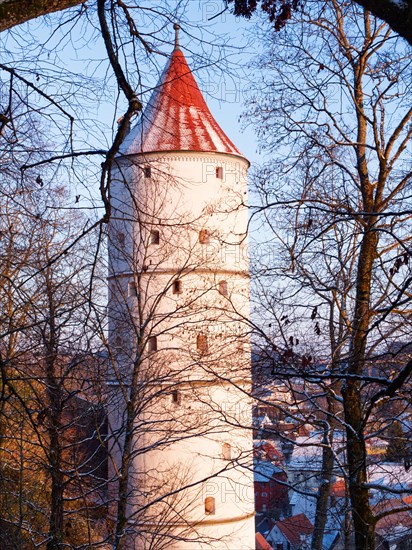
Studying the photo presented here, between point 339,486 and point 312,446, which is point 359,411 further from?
point 339,486

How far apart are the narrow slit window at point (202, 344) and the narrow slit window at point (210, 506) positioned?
394 centimetres

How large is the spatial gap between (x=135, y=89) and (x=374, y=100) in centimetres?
348

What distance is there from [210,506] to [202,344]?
438cm

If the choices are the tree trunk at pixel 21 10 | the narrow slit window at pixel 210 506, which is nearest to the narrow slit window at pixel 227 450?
the narrow slit window at pixel 210 506

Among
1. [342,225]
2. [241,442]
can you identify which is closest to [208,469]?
[241,442]

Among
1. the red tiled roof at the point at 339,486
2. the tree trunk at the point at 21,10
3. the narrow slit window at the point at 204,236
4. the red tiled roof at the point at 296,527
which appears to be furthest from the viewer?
the narrow slit window at the point at 204,236

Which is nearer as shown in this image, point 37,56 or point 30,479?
point 37,56

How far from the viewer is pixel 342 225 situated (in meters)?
6.44

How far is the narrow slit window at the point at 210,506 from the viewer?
14961 mm

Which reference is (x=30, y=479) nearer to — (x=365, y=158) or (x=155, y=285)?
(x=155, y=285)

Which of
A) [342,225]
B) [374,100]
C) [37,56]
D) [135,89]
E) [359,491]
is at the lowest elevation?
[359,491]

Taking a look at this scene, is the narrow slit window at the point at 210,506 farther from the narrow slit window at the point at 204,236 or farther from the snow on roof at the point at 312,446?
the narrow slit window at the point at 204,236

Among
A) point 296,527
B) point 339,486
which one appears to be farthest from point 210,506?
point 296,527

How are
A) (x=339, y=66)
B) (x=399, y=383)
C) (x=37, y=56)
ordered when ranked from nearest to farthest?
1. (x=399, y=383)
2. (x=37, y=56)
3. (x=339, y=66)
